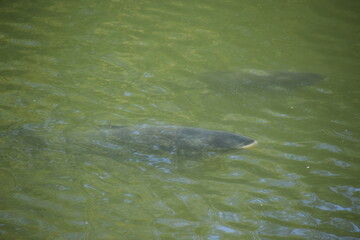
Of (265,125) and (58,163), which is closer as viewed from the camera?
(58,163)

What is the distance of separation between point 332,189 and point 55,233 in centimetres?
296

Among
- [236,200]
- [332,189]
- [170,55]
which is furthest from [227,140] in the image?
[170,55]

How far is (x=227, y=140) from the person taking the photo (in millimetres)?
4742

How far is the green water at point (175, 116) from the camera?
12.7 feet

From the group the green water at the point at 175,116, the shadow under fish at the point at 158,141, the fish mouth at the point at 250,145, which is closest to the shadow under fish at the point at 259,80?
the green water at the point at 175,116

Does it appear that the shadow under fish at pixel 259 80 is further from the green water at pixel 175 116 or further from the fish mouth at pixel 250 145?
the fish mouth at pixel 250 145

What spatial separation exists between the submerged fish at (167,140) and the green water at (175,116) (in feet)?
0.43

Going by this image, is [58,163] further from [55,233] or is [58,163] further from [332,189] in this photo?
[332,189]

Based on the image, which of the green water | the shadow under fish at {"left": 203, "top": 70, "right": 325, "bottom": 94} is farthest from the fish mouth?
the shadow under fish at {"left": 203, "top": 70, "right": 325, "bottom": 94}

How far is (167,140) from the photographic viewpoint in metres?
4.76

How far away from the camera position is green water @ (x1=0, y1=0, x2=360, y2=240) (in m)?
3.88

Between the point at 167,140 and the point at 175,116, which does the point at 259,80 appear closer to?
the point at 175,116

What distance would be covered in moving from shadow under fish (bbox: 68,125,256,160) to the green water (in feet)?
0.31

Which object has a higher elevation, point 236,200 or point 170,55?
point 170,55
